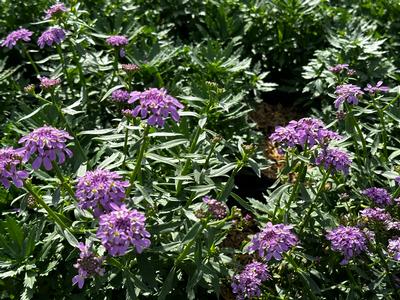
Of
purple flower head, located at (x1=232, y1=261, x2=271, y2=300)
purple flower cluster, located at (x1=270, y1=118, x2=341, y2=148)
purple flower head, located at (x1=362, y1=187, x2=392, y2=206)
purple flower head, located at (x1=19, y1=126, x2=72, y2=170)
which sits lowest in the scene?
purple flower head, located at (x1=232, y1=261, x2=271, y2=300)

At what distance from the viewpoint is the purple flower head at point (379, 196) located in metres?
3.24

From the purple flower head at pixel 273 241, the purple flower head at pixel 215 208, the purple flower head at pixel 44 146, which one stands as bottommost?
the purple flower head at pixel 273 241

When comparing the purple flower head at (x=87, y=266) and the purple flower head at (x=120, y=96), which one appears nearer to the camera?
the purple flower head at (x=87, y=266)

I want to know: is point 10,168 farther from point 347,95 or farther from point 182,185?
point 347,95

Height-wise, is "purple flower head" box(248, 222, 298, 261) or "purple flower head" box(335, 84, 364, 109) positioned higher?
"purple flower head" box(335, 84, 364, 109)

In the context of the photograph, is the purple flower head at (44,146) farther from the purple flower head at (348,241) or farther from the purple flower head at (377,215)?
the purple flower head at (377,215)

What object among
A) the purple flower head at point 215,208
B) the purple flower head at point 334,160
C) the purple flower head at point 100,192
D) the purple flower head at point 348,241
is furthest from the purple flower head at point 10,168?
the purple flower head at point 348,241

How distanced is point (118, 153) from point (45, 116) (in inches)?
34.9

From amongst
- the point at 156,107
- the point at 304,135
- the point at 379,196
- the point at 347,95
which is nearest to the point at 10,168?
the point at 156,107

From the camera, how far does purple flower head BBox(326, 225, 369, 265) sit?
2883 millimetres

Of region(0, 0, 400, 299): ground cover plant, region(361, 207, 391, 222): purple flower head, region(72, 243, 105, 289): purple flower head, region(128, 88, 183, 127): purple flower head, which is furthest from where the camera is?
region(361, 207, 391, 222): purple flower head

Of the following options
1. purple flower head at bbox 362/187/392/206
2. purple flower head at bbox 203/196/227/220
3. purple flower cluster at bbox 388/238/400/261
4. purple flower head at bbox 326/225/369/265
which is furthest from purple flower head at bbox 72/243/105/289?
purple flower head at bbox 362/187/392/206

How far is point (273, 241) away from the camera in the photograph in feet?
8.89

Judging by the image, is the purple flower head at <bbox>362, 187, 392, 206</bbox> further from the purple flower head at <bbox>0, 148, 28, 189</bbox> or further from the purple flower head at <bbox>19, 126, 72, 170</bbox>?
the purple flower head at <bbox>0, 148, 28, 189</bbox>
